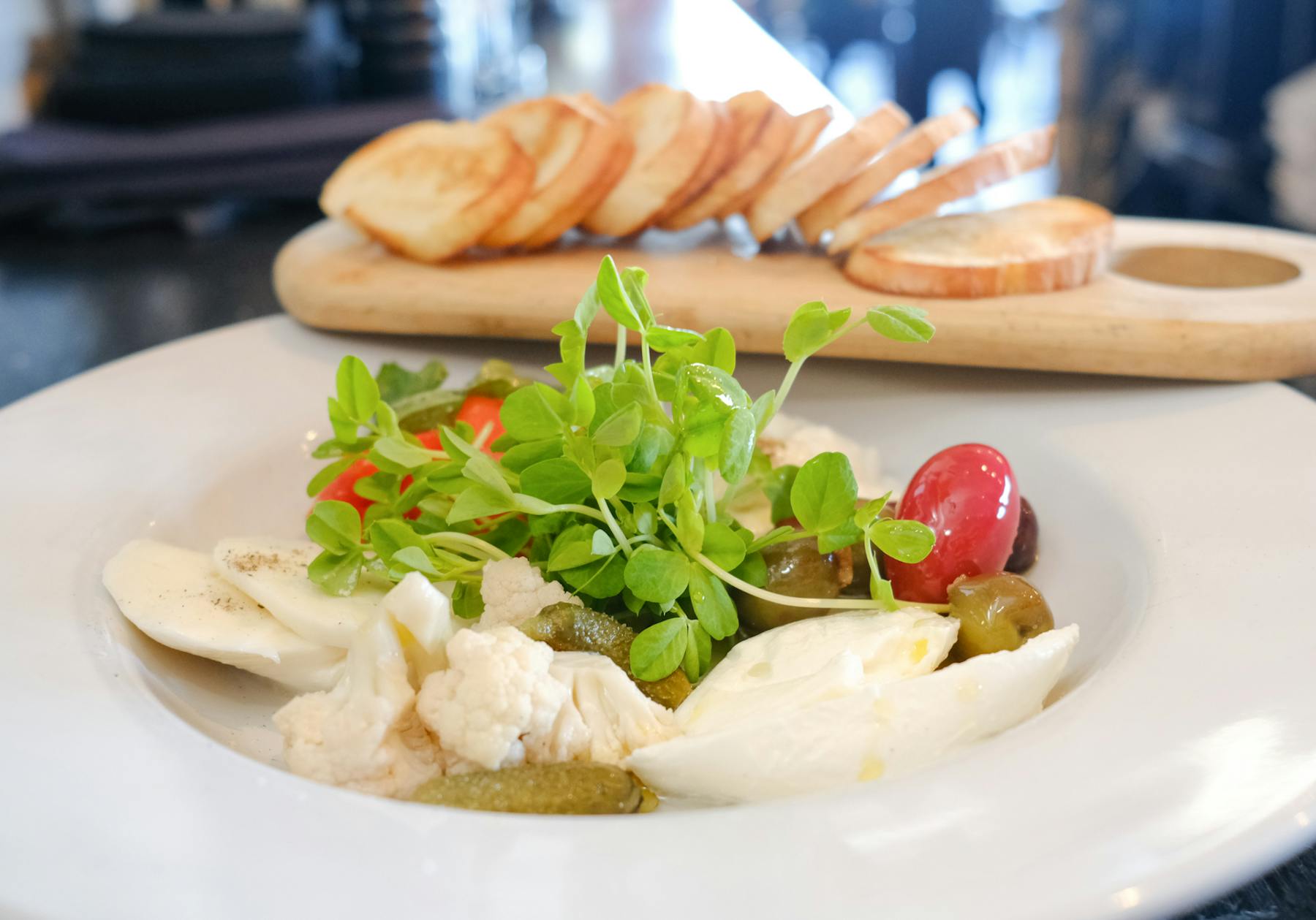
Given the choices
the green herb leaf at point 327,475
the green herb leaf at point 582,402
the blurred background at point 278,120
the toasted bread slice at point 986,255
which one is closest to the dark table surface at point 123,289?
the blurred background at point 278,120

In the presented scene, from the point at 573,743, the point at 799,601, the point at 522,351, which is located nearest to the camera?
the point at 573,743

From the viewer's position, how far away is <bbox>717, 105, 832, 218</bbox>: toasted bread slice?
1.46 meters

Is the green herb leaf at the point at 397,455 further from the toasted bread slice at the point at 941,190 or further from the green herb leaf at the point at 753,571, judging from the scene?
the toasted bread slice at the point at 941,190

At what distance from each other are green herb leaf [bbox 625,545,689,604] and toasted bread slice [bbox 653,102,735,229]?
2.46ft

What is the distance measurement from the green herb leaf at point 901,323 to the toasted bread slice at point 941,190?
1.52 feet

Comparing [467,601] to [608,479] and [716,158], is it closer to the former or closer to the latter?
[608,479]

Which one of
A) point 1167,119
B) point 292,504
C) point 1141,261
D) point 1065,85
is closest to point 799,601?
point 292,504

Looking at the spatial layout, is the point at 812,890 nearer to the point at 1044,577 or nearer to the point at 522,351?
the point at 1044,577

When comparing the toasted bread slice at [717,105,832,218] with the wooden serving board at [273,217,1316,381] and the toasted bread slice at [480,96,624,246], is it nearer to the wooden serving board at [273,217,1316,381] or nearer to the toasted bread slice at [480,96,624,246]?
the wooden serving board at [273,217,1316,381]

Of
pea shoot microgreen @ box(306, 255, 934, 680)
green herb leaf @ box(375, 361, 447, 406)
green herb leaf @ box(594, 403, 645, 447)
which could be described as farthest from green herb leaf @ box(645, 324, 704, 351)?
green herb leaf @ box(375, 361, 447, 406)

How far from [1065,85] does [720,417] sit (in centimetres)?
363

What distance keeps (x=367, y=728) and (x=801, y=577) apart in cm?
39

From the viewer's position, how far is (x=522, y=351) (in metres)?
1.41

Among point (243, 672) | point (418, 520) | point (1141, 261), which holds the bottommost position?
point (243, 672)
